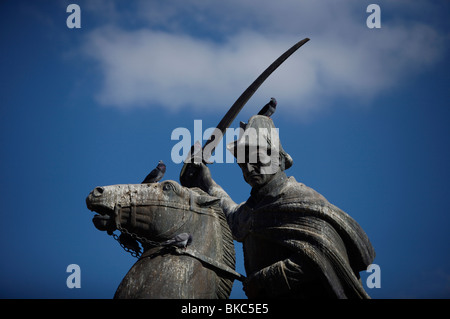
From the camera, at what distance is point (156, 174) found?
30.4ft

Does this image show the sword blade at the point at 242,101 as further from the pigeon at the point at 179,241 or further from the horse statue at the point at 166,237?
the pigeon at the point at 179,241

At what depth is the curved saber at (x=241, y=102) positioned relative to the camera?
9.81 metres

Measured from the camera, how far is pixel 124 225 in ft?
24.6

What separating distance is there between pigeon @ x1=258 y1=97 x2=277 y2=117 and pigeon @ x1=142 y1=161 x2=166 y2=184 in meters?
1.85

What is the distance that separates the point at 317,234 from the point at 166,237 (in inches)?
69.3

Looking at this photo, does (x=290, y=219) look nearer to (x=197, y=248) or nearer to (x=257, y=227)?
(x=257, y=227)

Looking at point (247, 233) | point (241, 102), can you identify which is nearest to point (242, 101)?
point (241, 102)

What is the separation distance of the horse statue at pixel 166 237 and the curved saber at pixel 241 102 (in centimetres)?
205

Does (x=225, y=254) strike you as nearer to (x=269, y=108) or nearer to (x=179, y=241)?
(x=179, y=241)

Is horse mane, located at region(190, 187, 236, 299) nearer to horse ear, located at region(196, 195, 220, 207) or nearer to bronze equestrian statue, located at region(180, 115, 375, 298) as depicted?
horse ear, located at region(196, 195, 220, 207)

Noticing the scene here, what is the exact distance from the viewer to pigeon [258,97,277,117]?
10.4m

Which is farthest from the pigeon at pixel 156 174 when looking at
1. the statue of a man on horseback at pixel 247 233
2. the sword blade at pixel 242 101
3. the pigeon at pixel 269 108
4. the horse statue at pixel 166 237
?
the pigeon at pixel 269 108

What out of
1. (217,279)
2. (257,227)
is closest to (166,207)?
(217,279)

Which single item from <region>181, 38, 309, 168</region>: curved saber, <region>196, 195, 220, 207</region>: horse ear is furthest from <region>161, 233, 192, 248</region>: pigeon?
<region>181, 38, 309, 168</region>: curved saber
